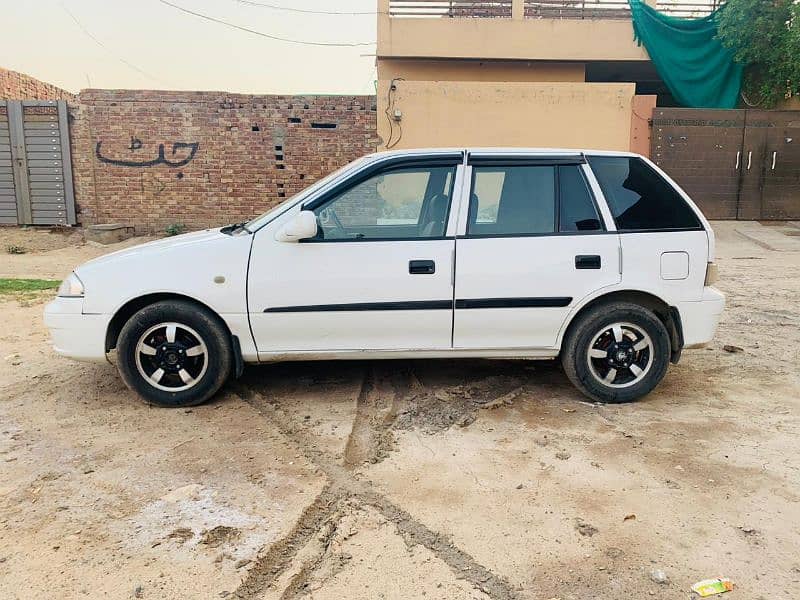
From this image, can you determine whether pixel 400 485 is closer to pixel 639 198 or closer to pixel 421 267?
pixel 421 267

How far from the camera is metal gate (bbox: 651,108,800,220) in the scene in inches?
577

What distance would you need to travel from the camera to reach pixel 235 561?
8.41 ft

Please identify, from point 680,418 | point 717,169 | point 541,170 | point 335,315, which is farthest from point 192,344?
point 717,169

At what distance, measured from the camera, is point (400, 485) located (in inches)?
126

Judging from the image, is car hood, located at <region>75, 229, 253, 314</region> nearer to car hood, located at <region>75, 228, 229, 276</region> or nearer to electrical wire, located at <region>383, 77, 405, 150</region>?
car hood, located at <region>75, 228, 229, 276</region>

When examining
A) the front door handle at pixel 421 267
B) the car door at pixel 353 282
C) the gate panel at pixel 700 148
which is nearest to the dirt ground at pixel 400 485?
the car door at pixel 353 282

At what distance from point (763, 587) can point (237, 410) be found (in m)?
→ 3.06

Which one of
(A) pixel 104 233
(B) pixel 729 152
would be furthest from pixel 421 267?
(B) pixel 729 152

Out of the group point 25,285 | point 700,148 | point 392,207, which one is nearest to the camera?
point 392,207

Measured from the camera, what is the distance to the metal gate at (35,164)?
43.1ft

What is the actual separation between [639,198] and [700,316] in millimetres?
897

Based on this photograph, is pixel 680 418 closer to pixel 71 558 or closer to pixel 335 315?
pixel 335 315

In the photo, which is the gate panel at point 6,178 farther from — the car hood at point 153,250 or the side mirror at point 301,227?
the side mirror at point 301,227

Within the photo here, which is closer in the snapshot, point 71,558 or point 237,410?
point 71,558
